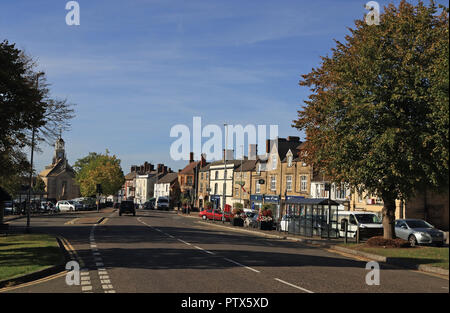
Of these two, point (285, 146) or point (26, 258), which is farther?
point (285, 146)

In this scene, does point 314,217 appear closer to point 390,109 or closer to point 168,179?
point 390,109

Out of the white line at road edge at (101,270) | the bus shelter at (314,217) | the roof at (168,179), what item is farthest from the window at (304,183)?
the roof at (168,179)

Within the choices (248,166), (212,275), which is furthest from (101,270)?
(248,166)

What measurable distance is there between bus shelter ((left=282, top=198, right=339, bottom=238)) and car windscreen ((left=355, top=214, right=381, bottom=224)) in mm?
1682

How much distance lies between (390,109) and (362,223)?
14.0 meters

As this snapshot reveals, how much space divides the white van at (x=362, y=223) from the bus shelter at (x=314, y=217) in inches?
40.0

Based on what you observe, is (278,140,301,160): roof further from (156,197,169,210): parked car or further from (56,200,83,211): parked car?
(156,197,169,210): parked car

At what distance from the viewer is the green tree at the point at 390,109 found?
68.1ft

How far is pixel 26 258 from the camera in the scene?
672 inches

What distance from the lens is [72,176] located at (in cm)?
15300

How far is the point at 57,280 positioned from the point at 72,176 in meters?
147

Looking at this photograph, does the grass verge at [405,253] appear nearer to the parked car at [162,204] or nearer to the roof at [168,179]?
the parked car at [162,204]
